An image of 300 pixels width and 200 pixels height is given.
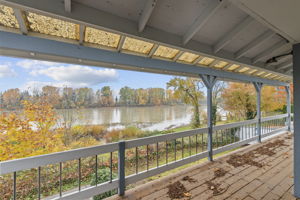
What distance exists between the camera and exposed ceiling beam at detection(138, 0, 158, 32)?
1512 mm

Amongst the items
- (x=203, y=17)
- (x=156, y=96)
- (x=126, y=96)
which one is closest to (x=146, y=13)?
(x=203, y=17)

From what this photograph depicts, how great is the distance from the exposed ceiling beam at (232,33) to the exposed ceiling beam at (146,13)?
5.05 ft

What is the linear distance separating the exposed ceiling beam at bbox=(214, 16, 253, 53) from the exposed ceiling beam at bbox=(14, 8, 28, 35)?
283 cm

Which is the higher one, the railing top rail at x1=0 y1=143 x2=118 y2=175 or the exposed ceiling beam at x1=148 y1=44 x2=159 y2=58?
→ the exposed ceiling beam at x1=148 y1=44 x2=159 y2=58

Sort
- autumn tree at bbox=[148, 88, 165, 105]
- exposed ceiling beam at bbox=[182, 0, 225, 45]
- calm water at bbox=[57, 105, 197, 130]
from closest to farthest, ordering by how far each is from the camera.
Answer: exposed ceiling beam at bbox=[182, 0, 225, 45], calm water at bbox=[57, 105, 197, 130], autumn tree at bbox=[148, 88, 165, 105]

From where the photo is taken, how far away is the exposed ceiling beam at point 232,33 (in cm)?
209

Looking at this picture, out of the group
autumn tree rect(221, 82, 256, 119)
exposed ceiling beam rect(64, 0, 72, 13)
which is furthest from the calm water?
exposed ceiling beam rect(64, 0, 72, 13)

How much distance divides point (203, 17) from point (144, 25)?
2.69ft

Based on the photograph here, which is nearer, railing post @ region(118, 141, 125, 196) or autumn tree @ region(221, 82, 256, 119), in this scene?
railing post @ region(118, 141, 125, 196)

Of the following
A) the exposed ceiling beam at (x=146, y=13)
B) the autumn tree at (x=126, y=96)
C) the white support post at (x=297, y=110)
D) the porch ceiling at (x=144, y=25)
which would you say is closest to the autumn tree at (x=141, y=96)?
the autumn tree at (x=126, y=96)

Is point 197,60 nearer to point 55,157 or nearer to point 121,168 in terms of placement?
point 121,168

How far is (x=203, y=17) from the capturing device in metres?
1.86

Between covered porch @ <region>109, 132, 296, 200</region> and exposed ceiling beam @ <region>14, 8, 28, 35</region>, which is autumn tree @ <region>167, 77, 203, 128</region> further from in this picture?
exposed ceiling beam @ <region>14, 8, 28, 35</region>

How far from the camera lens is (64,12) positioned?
139 cm
